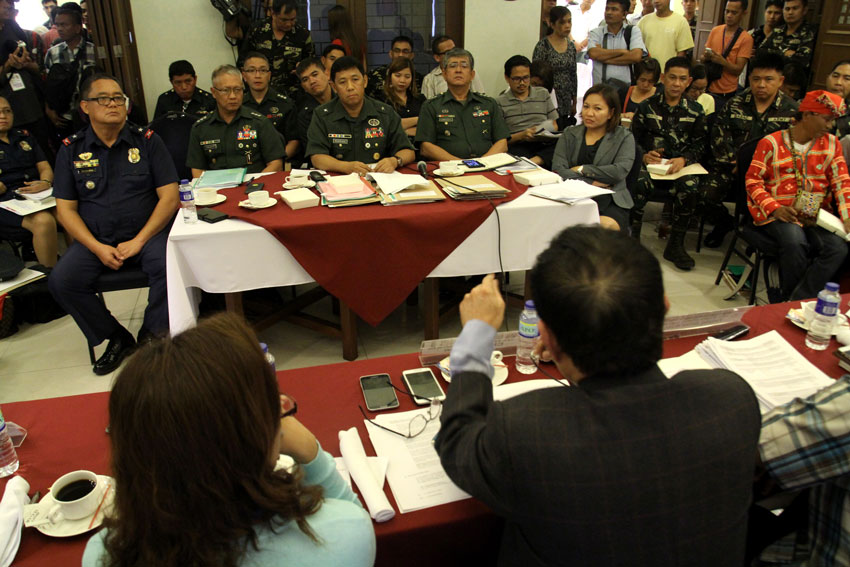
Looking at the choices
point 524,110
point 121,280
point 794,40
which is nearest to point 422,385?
point 121,280

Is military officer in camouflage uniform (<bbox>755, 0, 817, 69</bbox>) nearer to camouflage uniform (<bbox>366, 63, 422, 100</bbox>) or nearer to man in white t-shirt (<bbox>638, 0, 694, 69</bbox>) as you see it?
man in white t-shirt (<bbox>638, 0, 694, 69</bbox>)

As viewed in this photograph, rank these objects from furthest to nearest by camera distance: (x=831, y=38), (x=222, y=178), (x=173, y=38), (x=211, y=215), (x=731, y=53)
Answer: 1. (x=731, y=53)
2. (x=831, y=38)
3. (x=173, y=38)
4. (x=222, y=178)
5. (x=211, y=215)

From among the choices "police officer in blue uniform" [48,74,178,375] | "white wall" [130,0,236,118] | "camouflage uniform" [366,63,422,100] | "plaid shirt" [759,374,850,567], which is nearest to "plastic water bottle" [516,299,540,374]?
"plaid shirt" [759,374,850,567]

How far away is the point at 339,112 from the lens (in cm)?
353

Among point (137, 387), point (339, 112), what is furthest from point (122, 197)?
point (137, 387)

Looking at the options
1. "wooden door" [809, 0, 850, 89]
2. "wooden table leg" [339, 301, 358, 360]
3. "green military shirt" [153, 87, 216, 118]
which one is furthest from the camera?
"wooden door" [809, 0, 850, 89]

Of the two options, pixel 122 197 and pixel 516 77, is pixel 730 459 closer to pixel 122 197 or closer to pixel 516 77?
pixel 122 197

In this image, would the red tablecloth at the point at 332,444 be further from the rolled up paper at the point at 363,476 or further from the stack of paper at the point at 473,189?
the stack of paper at the point at 473,189

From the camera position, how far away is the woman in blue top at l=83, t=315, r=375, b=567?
2.59 feet

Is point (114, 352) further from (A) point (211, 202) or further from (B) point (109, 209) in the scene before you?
(A) point (211, 202)

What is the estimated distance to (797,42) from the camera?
533cm

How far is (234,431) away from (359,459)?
0.49 meters

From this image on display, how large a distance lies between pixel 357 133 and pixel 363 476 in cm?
266

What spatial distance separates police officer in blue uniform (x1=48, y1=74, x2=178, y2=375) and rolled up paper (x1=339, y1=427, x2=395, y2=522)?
1862 mm
